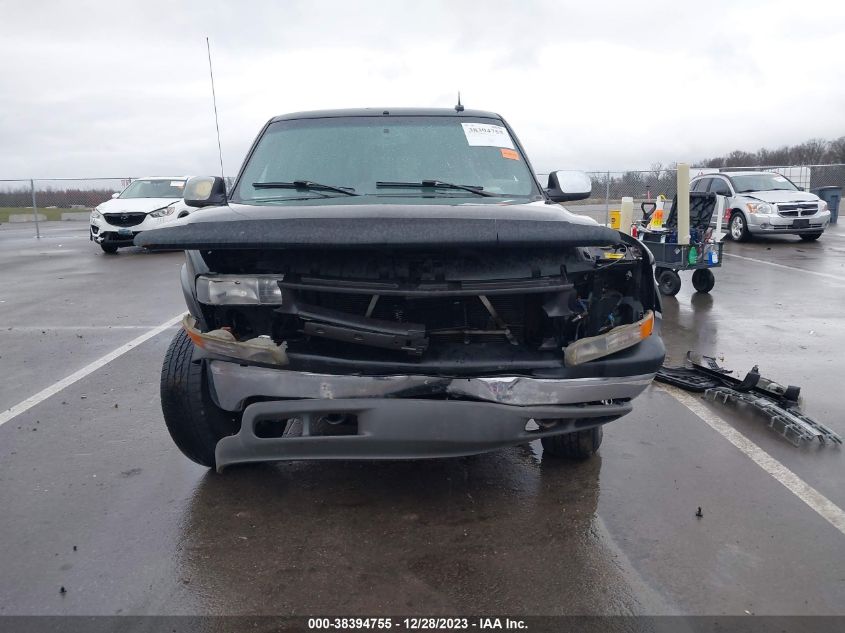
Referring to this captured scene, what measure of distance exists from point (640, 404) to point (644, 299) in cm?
170

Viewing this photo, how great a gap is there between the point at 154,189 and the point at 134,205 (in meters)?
1.26

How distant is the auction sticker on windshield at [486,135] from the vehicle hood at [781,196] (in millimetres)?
12867

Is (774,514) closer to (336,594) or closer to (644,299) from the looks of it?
(644,299)

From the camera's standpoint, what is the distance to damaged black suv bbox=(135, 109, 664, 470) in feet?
9.08

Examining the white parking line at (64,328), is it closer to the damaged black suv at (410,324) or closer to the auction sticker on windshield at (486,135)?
the auction sticker on windshield at (486,135)

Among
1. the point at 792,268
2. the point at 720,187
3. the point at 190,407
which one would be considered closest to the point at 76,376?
the point at 190,407

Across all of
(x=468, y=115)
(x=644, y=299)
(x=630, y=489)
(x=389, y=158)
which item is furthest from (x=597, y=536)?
(x=468, y=115)

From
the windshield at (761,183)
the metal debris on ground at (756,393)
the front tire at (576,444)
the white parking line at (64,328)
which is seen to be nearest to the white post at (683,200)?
the metal debris on ground at (756,393)

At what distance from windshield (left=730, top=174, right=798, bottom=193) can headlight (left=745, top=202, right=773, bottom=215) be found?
663 mm

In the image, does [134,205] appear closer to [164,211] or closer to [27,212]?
[164,211]

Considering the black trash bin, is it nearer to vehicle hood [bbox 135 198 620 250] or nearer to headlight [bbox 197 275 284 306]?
vehicle hood [bbox 135 198 620 250]

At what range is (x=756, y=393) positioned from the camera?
4.77 metres

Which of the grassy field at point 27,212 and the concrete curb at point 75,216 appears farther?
the concrete curb at point 75,216

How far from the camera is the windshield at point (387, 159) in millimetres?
3919
